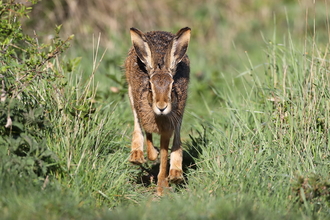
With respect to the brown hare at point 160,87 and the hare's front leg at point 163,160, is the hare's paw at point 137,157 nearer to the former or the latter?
the brown hare at point 160,87

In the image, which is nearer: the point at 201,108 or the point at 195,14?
the point at 201,108

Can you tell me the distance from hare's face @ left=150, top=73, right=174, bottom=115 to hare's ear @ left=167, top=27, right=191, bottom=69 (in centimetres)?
29

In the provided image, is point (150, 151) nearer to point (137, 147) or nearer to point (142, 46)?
point (137, 147)

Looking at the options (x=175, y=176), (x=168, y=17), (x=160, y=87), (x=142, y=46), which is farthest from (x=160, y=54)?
(x=168, y=17)

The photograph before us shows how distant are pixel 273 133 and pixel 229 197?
129cm

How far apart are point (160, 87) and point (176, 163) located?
962 mm

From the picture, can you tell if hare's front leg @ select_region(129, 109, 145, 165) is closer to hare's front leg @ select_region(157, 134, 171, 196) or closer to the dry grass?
hare's front leg @ select_region(157, 134, 171, 196)

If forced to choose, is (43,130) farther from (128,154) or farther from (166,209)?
(166,209)

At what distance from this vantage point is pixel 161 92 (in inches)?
189

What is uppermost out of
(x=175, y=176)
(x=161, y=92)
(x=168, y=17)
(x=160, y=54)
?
(x=168, y=17)

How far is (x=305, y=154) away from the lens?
15.9 feet

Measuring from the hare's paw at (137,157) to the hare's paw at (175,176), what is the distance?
0.34 metres

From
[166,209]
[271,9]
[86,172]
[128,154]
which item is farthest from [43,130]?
[271,9]

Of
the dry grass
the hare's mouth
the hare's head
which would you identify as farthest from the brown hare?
the dry grass
